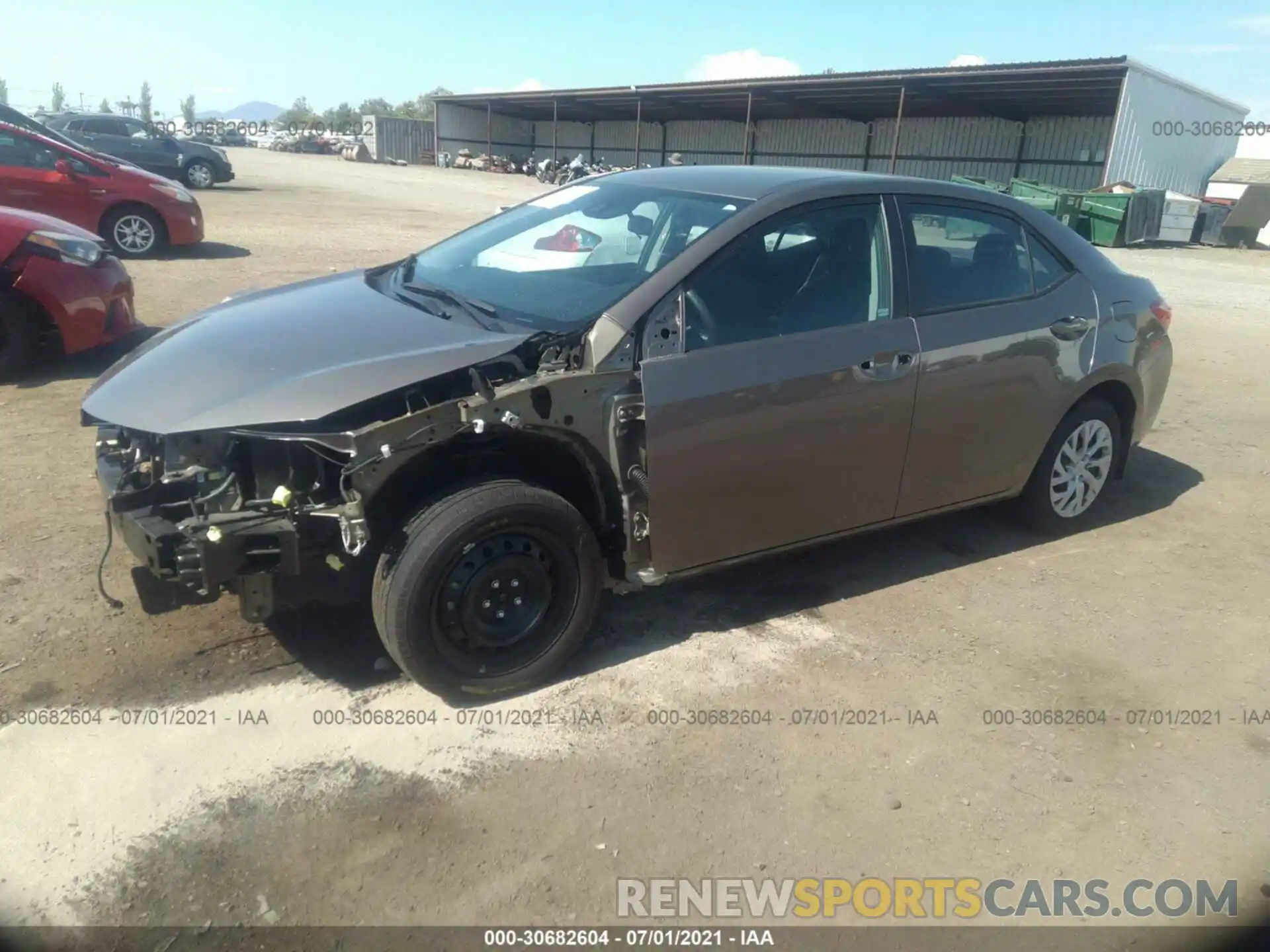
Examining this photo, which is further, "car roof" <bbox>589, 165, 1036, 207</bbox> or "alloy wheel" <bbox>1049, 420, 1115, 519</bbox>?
"alloy wheel" <bbox>1049, 420, 1115, 519</bbox>

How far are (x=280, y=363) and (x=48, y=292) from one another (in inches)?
167

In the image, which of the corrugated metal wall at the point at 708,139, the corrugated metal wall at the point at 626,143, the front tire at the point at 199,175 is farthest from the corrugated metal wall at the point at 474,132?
the front tire at the point at 199,175

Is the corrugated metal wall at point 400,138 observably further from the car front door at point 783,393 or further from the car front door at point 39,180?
the car front door at point 783,393

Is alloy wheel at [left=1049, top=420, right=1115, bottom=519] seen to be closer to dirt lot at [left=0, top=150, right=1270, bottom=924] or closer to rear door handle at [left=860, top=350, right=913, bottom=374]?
dirt lot at [left=0, top=150, right=1270, bottom=924]

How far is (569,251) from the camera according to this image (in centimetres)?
412

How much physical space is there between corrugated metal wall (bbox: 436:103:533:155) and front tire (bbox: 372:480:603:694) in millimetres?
52662

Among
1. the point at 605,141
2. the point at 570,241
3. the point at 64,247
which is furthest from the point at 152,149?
the point at 605,141

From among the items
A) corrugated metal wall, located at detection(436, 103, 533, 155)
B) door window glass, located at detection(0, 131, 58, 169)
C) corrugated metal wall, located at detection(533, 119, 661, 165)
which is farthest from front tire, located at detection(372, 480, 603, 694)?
corrugated metal wall, located at detection(436, 103, 533, 155)

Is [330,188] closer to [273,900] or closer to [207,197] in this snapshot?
[207,197]

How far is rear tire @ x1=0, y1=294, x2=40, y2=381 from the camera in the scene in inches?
251

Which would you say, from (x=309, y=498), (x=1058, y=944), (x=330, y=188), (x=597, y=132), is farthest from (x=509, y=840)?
(x=597, y=132)

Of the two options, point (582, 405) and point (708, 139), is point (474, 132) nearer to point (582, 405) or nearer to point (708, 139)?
point (708, 139)

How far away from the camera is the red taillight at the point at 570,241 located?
4121 millimetres

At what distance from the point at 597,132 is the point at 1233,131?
29.3 m
